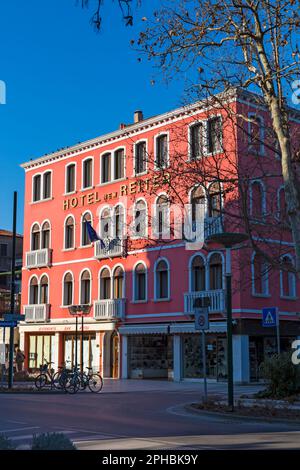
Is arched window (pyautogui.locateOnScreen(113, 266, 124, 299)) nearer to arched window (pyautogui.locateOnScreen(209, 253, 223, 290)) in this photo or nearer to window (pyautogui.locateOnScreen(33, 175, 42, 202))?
arched window (pyautogui.locateOnScreen(209, 253, 223, 290))

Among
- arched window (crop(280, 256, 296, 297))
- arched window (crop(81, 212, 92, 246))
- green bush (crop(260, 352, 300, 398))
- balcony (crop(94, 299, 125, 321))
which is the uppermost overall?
arched window (crop(81, 212, 92, 246))

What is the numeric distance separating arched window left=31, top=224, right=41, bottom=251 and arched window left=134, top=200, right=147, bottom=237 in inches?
424

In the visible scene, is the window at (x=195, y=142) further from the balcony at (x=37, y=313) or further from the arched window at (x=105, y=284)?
the balcony at (x=37, y=313)

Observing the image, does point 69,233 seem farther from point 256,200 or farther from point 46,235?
point 256,200

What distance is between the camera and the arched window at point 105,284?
40.4 m

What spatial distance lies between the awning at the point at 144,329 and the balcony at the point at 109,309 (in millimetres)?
838

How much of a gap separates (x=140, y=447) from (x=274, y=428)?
195 inches

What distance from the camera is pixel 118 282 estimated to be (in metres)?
39.9

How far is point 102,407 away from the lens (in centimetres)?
1936

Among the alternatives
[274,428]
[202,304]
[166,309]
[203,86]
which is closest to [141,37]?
[203,86]

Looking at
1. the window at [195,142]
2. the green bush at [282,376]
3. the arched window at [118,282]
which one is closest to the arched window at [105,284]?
the arched window at [118,282]

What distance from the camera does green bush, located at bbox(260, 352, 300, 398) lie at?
20125mm

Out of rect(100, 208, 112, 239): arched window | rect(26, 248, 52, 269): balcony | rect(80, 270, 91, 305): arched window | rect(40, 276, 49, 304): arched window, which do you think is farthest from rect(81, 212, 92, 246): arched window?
rect(40, 276, 49, 304): arched window
